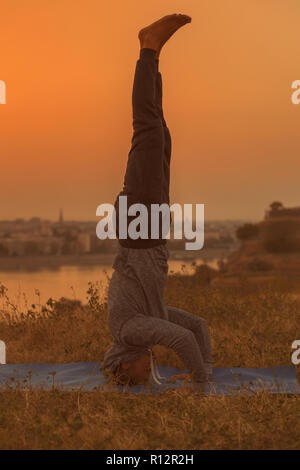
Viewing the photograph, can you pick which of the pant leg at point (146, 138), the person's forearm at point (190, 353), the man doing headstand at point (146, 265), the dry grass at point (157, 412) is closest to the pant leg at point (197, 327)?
the man doing headstand at point (146, 265)

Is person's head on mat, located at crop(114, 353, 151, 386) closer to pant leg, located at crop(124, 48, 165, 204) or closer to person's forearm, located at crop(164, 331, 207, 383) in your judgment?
person's forearm, located at crop(164, 331, 207, 383)

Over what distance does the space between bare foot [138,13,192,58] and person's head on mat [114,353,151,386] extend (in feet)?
8.48

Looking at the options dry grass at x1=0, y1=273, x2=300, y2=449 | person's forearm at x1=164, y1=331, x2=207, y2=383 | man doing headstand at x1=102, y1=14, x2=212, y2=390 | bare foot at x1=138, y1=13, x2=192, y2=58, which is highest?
bare foot at x1=138, y1=13, x2=192, y2=58

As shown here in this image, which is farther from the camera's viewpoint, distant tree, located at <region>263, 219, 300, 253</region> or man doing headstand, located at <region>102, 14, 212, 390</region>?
distant tree, located at <region>263, 219, 300, 253</region>

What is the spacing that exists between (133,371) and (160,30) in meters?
2.88

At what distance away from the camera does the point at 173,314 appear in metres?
5.32

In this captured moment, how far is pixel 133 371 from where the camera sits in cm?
503

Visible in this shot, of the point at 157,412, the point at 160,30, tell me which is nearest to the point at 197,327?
the point at 157,412

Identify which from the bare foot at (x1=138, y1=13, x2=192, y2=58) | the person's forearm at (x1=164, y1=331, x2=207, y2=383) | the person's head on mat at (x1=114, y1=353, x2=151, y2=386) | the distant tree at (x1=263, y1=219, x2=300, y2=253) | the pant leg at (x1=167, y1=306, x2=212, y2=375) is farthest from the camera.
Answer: the distant tree at (x1=263, y1=219, x2=300, y2=253)

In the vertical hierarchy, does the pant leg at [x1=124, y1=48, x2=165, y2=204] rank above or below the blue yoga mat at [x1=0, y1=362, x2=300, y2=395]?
above

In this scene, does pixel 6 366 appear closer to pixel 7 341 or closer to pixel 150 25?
pixel 7 341

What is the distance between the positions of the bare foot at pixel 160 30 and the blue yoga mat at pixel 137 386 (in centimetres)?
278

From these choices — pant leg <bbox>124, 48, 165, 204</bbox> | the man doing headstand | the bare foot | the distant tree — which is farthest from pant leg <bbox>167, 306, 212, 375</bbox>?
the distant tree

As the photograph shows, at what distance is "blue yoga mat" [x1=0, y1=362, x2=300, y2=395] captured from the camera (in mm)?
4820
